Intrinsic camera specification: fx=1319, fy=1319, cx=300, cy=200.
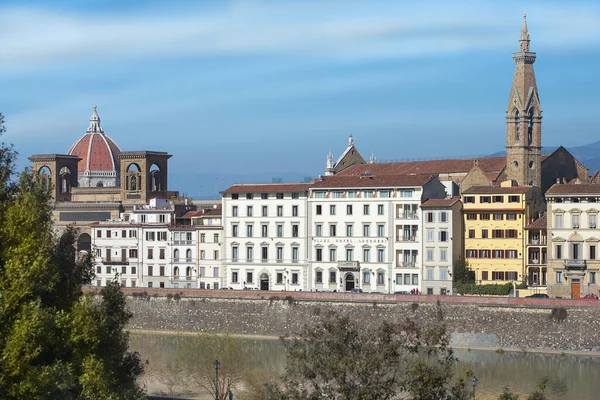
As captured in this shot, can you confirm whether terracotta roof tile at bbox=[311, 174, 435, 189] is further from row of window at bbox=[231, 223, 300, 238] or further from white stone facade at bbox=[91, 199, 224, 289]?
white stone facade at bbox=[91, 199, 224, 289]

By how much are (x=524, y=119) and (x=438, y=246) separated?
16234 mm

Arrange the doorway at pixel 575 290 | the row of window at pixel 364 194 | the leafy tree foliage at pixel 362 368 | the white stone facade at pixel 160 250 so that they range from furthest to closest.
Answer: the white stone facade at pixel 160 250
the row of window at pixel 364 194
the doorway at pixel 575 290
the leafy tree foliage at pixel 362 368

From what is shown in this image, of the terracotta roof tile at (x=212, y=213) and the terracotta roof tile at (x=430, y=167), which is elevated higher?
the terracotta roof tile at (x=430, y=167)

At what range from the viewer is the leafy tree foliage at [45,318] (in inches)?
1262

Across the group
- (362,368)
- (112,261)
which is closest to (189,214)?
(112,261)

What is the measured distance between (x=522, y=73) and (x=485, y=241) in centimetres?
1594

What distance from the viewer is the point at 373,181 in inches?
3430

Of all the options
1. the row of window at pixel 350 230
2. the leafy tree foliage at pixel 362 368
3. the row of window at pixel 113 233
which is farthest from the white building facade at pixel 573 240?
the leafy tree foliage at pixel 362 368

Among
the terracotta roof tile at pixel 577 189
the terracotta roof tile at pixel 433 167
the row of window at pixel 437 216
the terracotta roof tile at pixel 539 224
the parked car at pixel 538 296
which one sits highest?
the terracotta roof tile at pixel 433 167

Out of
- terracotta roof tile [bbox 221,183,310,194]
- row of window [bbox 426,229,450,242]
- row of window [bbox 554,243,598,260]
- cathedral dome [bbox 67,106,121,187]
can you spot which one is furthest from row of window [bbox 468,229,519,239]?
cathedral dome [bbox 67,106,121,187]

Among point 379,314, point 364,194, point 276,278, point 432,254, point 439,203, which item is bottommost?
point 379,314

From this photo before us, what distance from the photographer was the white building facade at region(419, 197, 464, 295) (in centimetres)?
8312

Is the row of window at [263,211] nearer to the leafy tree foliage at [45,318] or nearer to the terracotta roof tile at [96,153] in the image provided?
the leafy tree foliage at [45,318]

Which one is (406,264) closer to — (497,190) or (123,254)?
(497,190)
